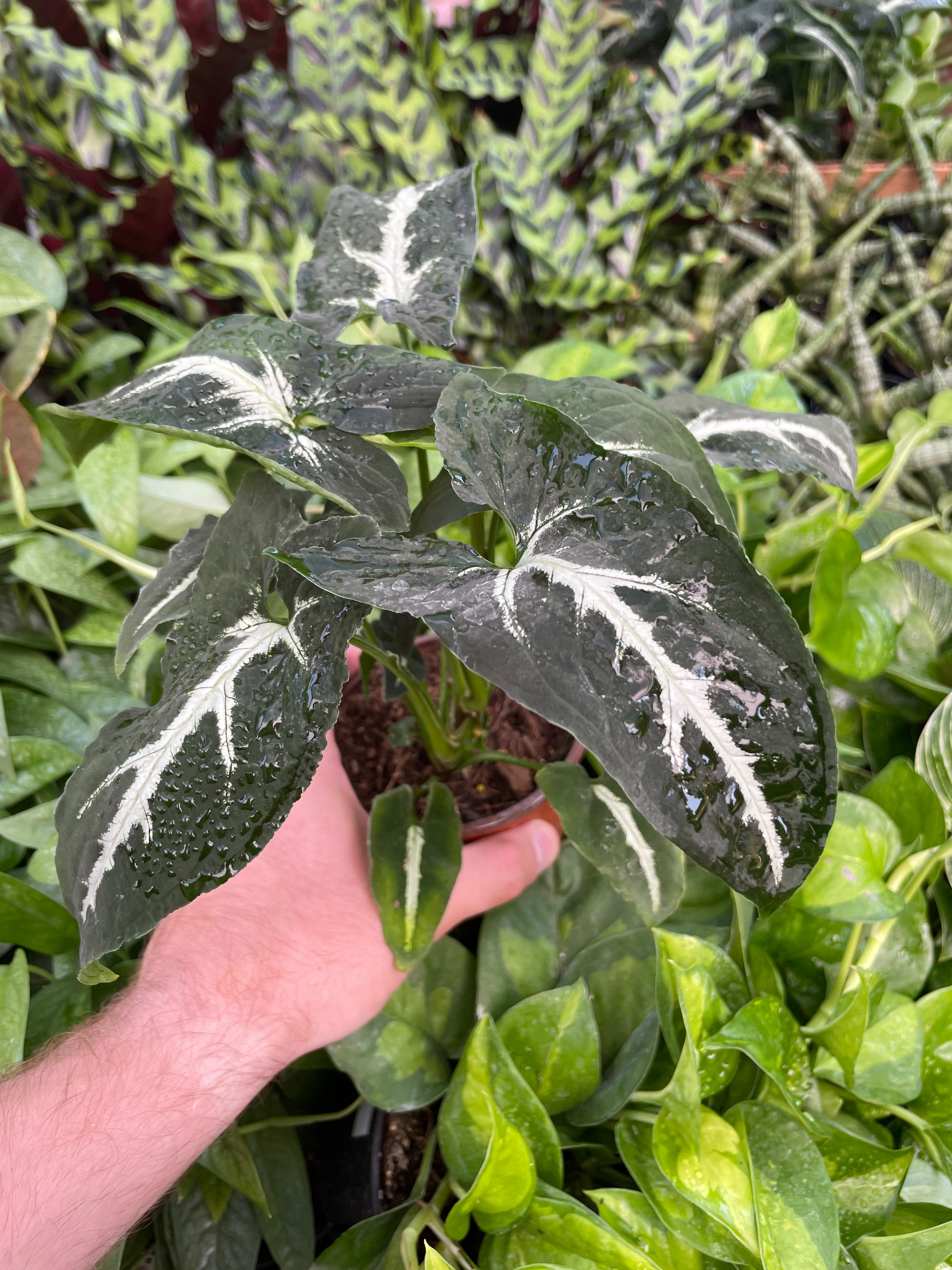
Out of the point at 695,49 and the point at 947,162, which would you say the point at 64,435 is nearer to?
the point at 695,49

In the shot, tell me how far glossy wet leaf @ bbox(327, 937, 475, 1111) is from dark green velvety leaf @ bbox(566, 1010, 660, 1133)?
11cm

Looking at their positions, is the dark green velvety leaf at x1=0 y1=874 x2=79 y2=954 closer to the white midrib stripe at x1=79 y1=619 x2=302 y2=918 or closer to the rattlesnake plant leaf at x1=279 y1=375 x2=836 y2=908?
the white midrib stripe at x1=79 y1=619 x2=302 y2=918

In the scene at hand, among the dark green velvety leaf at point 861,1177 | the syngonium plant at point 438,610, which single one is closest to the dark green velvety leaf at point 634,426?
the syngonium plant at point 438,610

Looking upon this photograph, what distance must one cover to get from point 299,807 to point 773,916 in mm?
385

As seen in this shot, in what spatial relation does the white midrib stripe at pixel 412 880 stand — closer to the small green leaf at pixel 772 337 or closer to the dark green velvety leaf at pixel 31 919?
the dark green velvety leaf at pixel 31 919

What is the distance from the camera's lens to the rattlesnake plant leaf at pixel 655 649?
0.96 feet

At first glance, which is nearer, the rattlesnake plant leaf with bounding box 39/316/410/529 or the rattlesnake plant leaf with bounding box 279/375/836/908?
the rattlesnake plant leaf with bounding box 279/375/836/908

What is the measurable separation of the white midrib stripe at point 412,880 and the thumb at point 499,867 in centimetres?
6

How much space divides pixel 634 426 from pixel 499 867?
15.9 inches

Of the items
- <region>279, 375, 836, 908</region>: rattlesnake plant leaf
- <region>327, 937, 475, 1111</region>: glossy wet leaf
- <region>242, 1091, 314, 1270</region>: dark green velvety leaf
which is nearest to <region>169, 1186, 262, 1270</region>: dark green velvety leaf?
<region>242, 1091, 314, 1270</region>: dark green velvety leaf

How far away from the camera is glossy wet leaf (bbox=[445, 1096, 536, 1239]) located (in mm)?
450

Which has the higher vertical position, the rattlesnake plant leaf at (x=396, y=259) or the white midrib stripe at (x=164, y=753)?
the rattlesnake plant leaf at (x=396, y=259)

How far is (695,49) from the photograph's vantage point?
960 mm

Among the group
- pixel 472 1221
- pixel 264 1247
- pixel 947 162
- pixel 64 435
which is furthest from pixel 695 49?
pixel 264 1247
